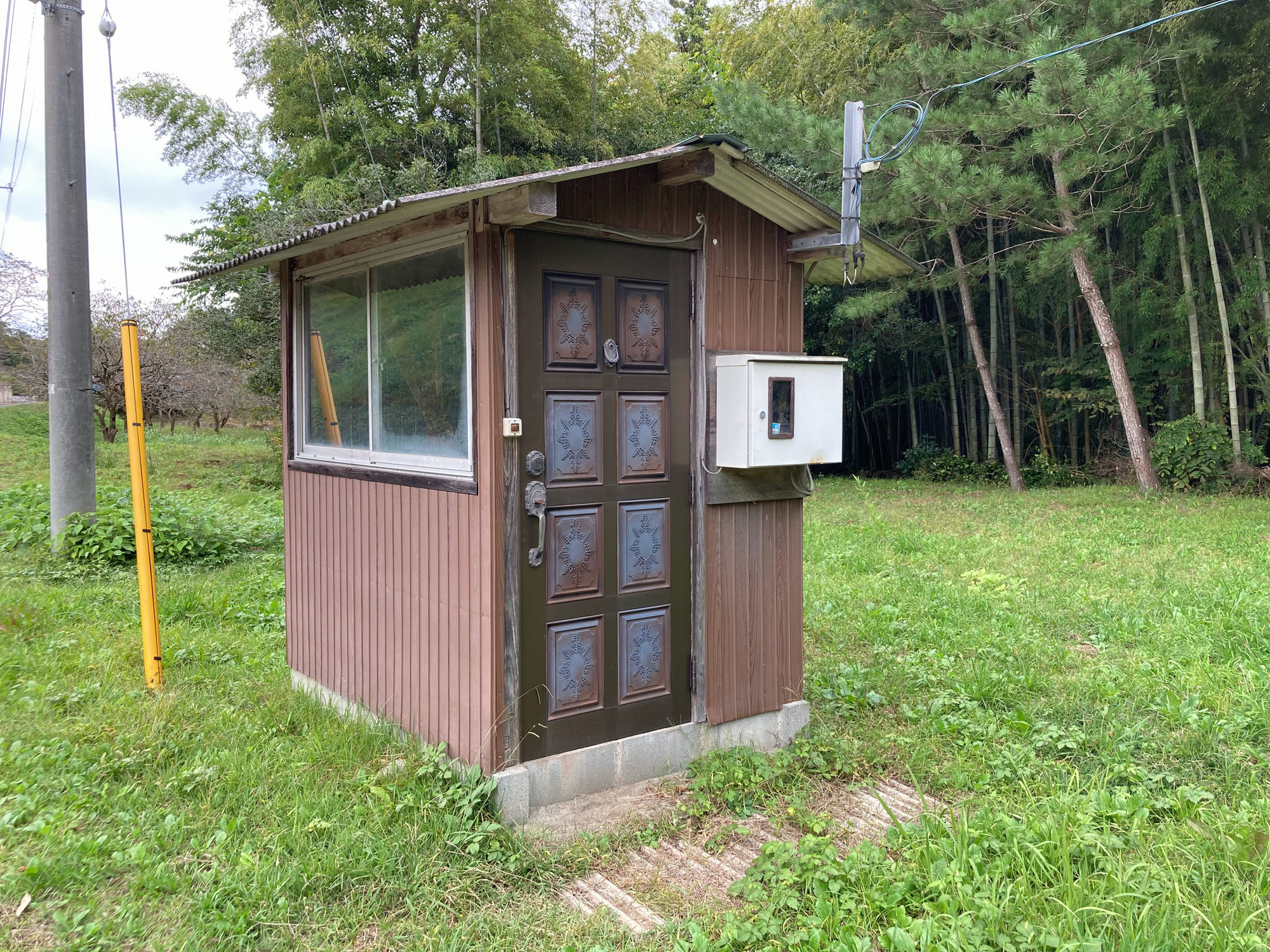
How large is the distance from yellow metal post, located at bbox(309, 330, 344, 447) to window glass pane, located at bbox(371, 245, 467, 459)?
1.33 feet

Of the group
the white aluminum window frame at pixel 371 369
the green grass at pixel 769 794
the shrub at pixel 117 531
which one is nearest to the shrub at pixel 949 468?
the green grass at pixel 769 794

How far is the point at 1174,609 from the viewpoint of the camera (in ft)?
17.6

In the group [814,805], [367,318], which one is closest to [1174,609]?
[814,805]

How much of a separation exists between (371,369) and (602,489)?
116 cm

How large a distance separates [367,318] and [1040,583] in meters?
4.94

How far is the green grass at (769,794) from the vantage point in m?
2.47

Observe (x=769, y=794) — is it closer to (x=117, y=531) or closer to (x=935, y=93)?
(x=117, y=531)

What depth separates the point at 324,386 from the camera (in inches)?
162

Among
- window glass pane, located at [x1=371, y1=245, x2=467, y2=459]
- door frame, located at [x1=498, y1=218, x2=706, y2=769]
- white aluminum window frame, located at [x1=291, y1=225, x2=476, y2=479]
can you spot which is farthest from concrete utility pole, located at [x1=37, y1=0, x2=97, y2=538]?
door frame, located at [x1=498, y1=218, x2=706, y2=769]

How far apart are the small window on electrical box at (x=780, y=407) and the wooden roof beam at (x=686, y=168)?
2.58 feet

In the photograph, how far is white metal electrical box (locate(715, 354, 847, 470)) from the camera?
3.47 m

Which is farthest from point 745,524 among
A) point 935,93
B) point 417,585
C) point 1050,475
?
point 1050,475

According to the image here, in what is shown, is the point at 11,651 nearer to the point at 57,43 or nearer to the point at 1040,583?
the point at 57,43

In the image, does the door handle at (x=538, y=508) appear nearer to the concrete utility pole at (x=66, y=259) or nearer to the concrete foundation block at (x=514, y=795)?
the concrete foundation block at (x=514, y=795)
